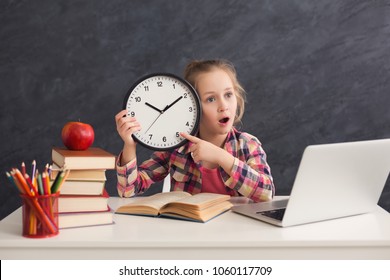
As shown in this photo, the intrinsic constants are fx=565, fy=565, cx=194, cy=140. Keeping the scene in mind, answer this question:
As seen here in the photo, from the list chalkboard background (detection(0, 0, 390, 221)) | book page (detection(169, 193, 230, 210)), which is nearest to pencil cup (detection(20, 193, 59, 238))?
book page (detection(169, 193, 230, 210))

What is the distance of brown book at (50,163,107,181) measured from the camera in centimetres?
153

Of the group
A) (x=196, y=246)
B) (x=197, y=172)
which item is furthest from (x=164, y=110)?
(x=196, y=246)

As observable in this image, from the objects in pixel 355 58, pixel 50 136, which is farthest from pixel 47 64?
pixel 355 58

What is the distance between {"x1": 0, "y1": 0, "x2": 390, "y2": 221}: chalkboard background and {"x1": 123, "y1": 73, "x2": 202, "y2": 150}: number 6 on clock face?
7.02 ft

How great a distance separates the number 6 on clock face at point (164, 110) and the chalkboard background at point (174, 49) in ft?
7.02

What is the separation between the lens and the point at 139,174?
6.92 feet

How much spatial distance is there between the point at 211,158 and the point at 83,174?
18.5 inches

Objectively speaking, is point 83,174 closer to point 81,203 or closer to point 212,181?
point 81,203

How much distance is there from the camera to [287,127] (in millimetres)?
4043

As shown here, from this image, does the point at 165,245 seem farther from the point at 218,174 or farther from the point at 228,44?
the point at 228,44

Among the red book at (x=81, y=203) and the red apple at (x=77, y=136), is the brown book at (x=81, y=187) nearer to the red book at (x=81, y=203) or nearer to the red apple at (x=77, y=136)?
the red book at (x=81, y=203)

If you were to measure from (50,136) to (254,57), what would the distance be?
155 centimetres

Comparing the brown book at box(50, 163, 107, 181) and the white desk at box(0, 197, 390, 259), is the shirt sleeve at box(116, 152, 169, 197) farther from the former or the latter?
the white desk at box(0, 197, 390, 259)

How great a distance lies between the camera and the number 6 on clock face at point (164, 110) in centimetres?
185
